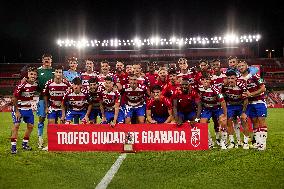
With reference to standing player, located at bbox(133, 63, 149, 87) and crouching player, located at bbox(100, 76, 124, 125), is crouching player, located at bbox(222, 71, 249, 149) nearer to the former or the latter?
standing player, located at bbox(133, 63, 149, 87)

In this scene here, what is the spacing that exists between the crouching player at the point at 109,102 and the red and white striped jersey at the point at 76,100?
419mm

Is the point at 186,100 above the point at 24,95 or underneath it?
underneath

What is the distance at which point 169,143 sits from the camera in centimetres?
898

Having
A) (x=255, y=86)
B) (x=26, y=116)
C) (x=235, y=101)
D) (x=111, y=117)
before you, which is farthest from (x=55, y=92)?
(x=255, y=86)

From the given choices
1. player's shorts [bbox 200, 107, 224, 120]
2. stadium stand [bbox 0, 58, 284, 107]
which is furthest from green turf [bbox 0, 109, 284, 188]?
stadium stand [bbox 0, 58, 284, 107]

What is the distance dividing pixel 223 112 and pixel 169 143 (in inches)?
60.2

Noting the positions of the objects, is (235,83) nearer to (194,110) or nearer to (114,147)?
(194,110)

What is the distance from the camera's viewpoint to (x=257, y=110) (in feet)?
30.8

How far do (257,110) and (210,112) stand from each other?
1.14 meters

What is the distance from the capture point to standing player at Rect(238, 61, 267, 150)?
29.8 feet

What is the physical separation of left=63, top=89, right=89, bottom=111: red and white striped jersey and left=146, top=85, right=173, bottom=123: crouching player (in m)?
1.63

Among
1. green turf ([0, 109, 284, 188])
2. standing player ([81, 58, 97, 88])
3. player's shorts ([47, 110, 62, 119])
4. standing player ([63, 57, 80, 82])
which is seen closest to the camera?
green turf ([0, 109, 284, 188])

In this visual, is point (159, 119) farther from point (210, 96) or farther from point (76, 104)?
point (76, 104)

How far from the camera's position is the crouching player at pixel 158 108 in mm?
9586
